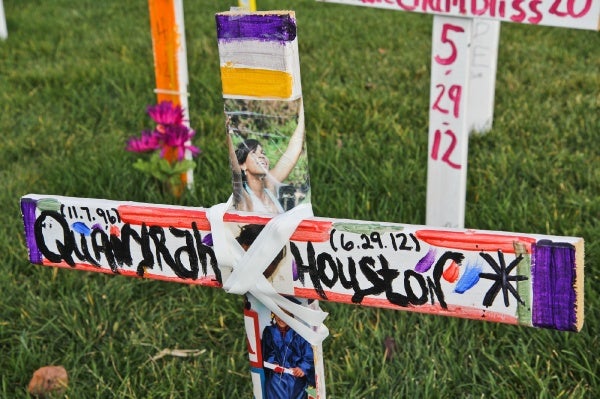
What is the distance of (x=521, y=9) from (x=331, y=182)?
108 cm

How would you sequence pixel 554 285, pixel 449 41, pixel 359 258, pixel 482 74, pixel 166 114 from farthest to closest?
pixel 482 74
pixel 166 114
pixel 449 41
pixel 359 258
pixel 554 285

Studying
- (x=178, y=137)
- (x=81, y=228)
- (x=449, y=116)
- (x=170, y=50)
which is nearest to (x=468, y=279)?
(x=81, y=228)

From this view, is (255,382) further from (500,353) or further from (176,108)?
(176,108)

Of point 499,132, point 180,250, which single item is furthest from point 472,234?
point 499,132

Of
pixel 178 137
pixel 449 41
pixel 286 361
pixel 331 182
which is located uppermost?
pixel 449 41

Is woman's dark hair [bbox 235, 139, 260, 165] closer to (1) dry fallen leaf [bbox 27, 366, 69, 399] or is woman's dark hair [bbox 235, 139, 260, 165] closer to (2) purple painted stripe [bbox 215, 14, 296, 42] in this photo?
(2) purple painted stripe [bbox 215, 14, 296, 42]

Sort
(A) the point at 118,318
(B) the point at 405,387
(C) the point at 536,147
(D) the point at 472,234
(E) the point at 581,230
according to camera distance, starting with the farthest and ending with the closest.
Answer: (C) the point at 536,147 < (E) the point at 581,230 < (A) the point at 118,318 < (B) the point at 405,387 < (D) the point at 472,234

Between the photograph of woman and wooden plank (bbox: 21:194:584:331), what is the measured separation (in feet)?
0.13

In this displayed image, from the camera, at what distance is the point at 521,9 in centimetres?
208

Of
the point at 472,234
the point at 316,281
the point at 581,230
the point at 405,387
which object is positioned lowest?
the point at 405,387

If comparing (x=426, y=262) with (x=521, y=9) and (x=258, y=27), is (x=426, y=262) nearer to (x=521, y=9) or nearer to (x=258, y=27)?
(x=258, y=27)

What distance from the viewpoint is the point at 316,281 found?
1.20 metres

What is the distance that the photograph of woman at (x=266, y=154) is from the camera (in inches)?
45.9

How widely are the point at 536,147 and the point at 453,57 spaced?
1101mm
